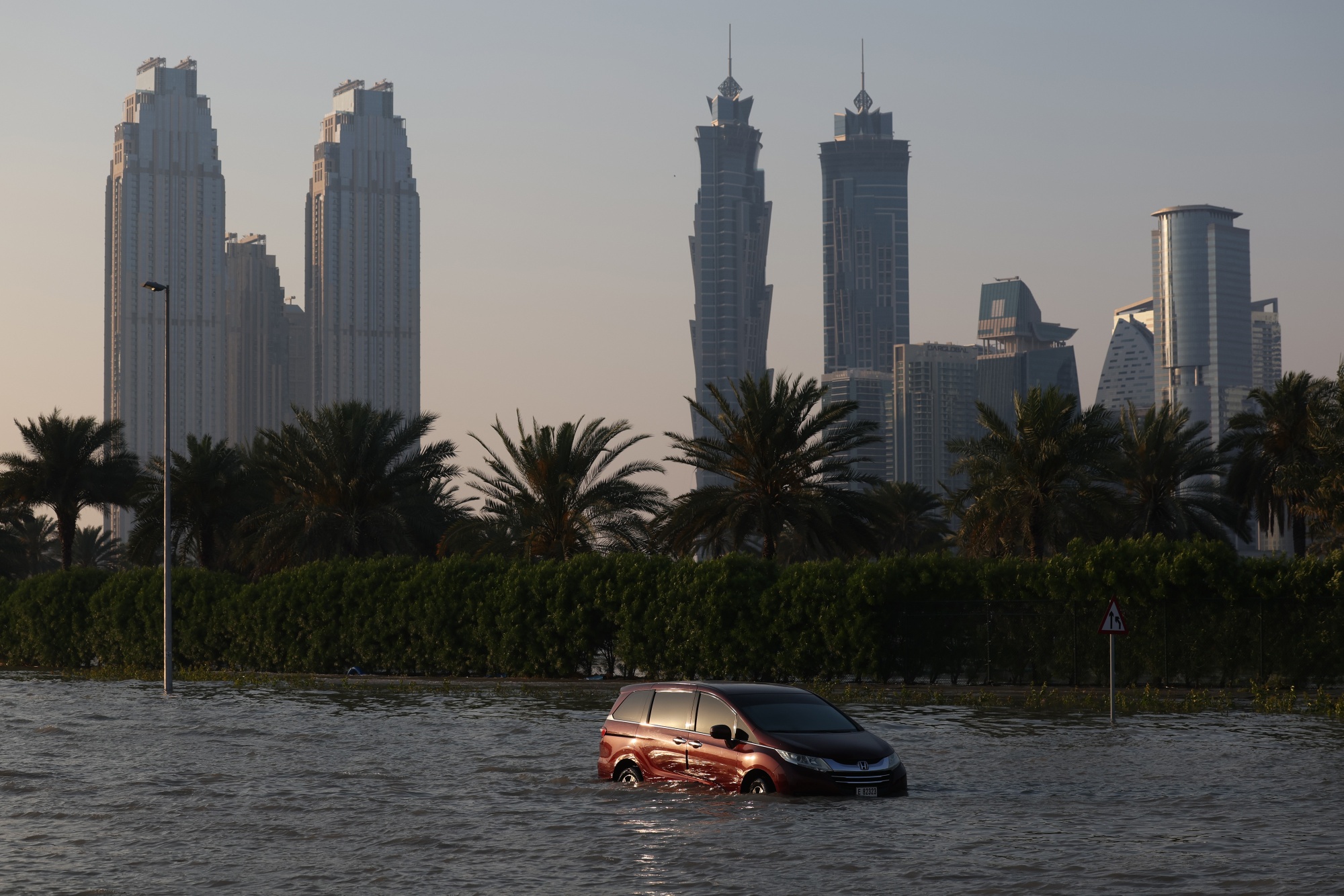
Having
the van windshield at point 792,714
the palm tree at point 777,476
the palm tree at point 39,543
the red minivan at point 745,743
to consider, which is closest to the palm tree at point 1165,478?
the palm tree at point 777,476

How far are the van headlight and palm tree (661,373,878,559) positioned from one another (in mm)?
24956

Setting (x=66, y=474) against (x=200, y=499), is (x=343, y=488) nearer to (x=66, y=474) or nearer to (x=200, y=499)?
(x=200, y=499)

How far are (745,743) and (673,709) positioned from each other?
1082 millimetres

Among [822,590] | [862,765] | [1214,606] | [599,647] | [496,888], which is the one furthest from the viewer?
[599,647]

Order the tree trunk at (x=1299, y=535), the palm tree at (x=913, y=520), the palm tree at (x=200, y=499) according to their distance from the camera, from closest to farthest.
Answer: the tree trunk at (x=1299, y=535), the palm tree at (x=200, y=499), the palm tree at (x=913, y=520)

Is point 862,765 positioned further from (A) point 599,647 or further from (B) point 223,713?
(A) point 599,647

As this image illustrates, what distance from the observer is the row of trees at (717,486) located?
40.8 metres

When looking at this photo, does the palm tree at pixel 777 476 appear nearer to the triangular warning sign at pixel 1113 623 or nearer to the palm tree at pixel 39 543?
the triangular warning sign at pixel 1113 623

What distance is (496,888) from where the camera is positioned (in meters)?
11.3

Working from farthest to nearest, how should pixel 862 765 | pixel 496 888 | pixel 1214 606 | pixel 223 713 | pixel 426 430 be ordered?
pixel 426 430
pixel 1214 606
pixel 223 713
pixel 862 765
pixel 496 888

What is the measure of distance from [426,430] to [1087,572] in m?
23.7

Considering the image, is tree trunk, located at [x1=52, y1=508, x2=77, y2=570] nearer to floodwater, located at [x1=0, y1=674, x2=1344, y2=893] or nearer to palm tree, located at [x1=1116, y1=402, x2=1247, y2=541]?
floodwater, located at [x1=0, y1=674, x2=1344, y2=893]

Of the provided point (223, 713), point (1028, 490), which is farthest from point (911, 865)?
point (1028, 490)

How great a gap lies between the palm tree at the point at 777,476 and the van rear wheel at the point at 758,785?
81.0 ft
